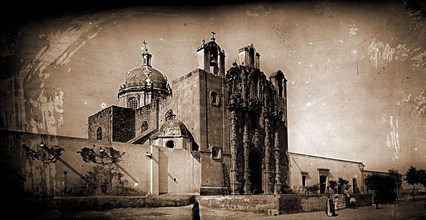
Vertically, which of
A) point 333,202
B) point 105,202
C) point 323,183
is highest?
point 105,202

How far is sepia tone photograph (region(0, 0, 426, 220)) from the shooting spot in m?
13.2

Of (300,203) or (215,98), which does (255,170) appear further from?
(300,203)

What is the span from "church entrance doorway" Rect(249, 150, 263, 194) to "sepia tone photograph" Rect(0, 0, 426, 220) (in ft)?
5.50

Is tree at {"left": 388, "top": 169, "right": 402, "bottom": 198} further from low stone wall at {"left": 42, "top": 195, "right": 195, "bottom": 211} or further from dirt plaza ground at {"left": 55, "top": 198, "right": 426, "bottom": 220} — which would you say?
low stone wall at {"left": 42, "top": 195, "right": 195, "bottom": 211}

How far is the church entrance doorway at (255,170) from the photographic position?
20.7 m

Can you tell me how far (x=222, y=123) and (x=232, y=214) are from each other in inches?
258

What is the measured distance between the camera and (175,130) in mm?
17891

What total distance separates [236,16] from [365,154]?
274 inches

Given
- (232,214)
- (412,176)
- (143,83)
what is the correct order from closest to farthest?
(412,176) → (232,214) → (143,83)

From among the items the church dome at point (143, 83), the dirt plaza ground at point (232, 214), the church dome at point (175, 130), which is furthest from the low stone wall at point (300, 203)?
the church dome at point (143, 83)

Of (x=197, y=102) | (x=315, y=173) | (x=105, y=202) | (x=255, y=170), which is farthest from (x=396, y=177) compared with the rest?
(x=315, y=173)

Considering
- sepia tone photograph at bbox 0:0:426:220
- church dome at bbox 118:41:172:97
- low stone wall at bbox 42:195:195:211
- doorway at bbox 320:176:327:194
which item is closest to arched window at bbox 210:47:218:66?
sepia tone photograph at bbox 0:0:426:220

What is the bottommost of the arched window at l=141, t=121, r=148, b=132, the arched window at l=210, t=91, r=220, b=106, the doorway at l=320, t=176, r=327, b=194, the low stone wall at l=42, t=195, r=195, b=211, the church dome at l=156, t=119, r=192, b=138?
the doorway at l=320, t=176, r=327, b=194

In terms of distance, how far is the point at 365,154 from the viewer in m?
15.2
